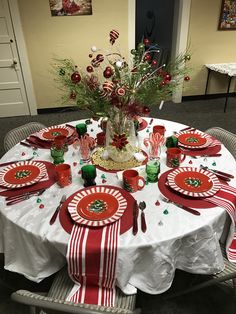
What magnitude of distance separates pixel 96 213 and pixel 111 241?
147 mm

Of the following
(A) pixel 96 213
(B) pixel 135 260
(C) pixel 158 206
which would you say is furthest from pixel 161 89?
(B) pixel 135 260

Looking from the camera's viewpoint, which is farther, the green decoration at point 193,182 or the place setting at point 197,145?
the place setting at point 197,145

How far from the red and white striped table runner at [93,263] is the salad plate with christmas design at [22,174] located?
412 millimetres

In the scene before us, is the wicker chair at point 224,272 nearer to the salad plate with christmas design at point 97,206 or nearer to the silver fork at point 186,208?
the silver fork at point 186,208

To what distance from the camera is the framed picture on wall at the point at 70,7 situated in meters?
3.53

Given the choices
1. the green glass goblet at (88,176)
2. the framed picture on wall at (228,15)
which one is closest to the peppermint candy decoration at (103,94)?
the green glass goblet at (88,176)

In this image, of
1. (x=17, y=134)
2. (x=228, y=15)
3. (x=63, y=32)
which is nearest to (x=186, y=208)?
(x=17, y=134)

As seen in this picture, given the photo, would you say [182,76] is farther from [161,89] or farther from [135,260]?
[135,260]

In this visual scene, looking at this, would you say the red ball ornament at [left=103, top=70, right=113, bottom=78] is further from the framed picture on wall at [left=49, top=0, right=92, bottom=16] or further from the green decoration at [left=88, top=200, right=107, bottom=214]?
the framed picture on wall at [left=49, top=0, right=92, bottom=16]

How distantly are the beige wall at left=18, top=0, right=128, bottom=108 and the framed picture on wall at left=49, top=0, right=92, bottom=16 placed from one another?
55 millimetres

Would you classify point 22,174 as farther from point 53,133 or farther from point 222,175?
point 222,175

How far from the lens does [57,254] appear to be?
106 centimetres

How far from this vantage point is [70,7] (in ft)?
Result: 11.7

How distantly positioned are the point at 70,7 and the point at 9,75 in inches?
50.9
